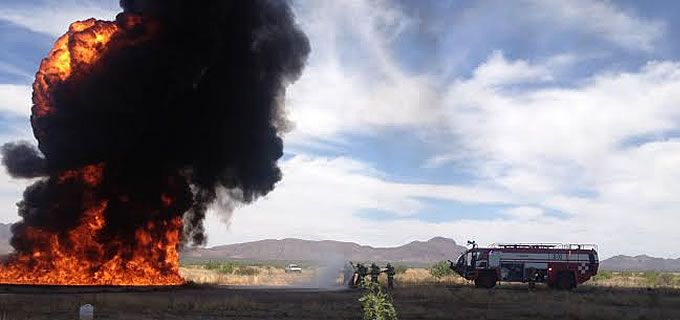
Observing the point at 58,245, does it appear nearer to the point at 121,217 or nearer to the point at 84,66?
the point at 121,217

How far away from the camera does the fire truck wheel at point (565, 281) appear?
136 feet

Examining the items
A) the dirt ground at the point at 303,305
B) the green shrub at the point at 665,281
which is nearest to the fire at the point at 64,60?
the dirt ground at the point at 303,305

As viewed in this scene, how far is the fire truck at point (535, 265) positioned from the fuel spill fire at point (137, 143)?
1611cm

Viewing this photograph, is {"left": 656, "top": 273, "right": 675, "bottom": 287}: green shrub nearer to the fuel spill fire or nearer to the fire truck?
the fire truck

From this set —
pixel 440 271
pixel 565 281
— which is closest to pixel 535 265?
pixel 565 281

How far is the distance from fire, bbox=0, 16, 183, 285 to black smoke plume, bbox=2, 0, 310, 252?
31 cm

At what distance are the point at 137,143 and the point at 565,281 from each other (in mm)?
28908

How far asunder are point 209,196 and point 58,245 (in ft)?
34.6

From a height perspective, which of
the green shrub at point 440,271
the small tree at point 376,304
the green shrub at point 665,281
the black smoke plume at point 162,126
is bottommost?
the green shrub at point 665,281

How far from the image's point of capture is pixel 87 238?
39062 millimetres

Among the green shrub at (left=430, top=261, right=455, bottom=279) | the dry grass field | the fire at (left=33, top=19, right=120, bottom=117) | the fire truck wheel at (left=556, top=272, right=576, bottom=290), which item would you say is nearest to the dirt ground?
the dry grass field

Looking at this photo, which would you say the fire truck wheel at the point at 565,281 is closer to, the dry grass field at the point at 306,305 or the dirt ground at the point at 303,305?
the dry grass field at the point at 306,305

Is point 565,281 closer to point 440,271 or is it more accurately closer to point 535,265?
point 535,265

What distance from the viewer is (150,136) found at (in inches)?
1645
